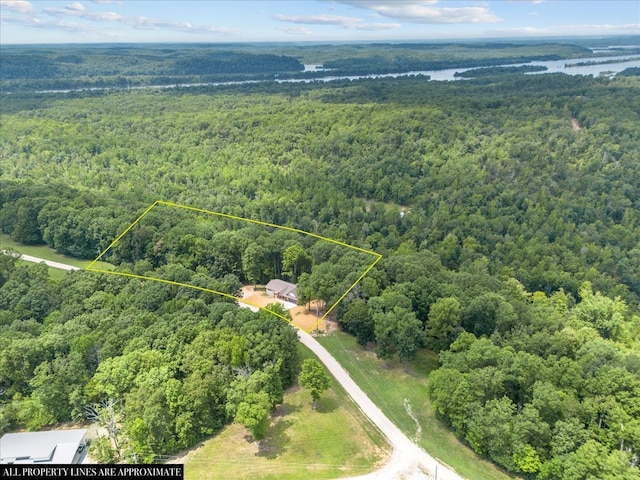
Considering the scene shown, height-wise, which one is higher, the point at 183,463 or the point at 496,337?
the point at 496,337

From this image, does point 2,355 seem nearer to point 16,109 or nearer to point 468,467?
point 468,467

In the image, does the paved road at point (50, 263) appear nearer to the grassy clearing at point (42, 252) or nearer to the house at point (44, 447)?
the grassy clearing at point (42, 252)

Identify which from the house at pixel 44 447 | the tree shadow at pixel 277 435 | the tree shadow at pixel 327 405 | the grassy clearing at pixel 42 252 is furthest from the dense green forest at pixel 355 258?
the tree shadow at pixel 327 405

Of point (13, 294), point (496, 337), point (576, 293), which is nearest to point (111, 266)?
point (13, 294)

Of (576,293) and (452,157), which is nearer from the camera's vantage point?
(576,293)

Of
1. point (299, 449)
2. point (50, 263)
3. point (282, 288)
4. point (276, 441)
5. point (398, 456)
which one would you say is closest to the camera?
point (398, 456)

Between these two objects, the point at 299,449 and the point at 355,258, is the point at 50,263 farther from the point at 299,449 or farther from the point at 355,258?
the point at 299,449

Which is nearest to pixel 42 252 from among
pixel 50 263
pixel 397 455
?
pixel 50 263

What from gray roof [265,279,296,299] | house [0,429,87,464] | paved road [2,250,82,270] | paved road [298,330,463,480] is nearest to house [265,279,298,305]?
gray roof [265,279,296,299]
